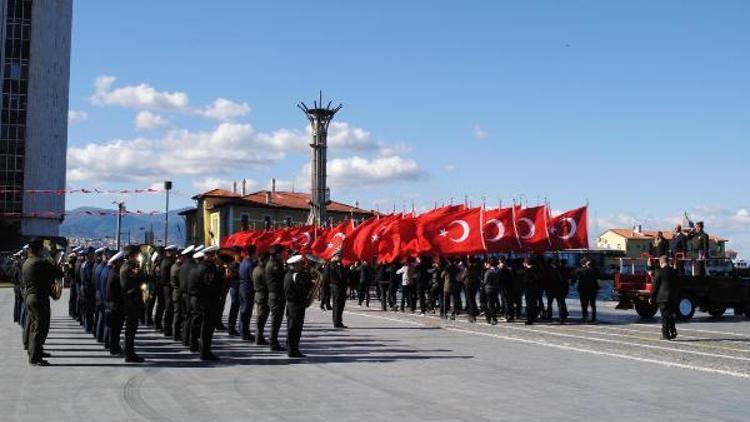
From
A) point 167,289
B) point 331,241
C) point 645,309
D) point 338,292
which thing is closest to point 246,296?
point 167,289

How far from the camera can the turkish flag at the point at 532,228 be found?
82.1ft

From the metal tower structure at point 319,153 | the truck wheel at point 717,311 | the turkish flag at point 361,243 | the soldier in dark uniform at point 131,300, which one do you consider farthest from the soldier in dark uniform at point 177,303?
the metal tower structure at point 319,153

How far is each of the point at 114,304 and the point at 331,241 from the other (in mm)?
22250

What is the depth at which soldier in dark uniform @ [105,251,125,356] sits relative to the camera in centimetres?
1368

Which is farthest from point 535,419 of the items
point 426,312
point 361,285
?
point 361,285

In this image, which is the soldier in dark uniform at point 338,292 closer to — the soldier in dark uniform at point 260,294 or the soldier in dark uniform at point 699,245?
the soldier in dark uniform at point 260,294

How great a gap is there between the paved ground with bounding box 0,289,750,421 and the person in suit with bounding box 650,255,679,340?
392mm

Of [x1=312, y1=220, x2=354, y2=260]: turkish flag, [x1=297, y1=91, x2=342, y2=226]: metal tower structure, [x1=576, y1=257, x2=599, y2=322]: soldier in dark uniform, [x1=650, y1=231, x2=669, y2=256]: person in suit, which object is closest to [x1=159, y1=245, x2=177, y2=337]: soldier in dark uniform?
[x1=576, y1=257, x2=599, y2=322]: soldier in dark uniform

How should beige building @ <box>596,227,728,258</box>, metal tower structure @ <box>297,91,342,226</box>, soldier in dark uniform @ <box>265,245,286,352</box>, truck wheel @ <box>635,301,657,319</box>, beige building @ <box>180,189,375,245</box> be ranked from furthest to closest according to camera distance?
beige building @ <box>596,227,728,258</box> < beige building @ <box>180,189,375,245</box> < metal tower structure @ <box>297,91,342,226</box> < truck wheel @ <box>635,301,657,319</box> < soldier in dark uniform @ <box>265,245,286,352</box>

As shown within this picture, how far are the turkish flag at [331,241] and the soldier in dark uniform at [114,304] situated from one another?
19144mm

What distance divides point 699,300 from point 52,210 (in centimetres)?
7539

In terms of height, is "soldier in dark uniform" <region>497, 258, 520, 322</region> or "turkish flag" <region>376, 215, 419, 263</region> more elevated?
Answer: "turkish flag" <region>376, 215, 419, 263</region>

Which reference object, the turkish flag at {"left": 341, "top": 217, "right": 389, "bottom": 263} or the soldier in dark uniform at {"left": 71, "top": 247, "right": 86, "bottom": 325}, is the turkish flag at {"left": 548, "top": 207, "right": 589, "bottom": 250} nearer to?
the turkish flag at {"left": 341, "top": 217, "right": 389, "bottom": 263}

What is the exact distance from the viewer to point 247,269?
17922 mm
